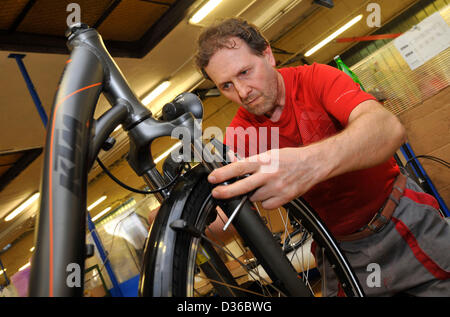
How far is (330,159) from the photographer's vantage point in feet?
2.45

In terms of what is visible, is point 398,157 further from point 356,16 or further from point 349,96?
point 356,16

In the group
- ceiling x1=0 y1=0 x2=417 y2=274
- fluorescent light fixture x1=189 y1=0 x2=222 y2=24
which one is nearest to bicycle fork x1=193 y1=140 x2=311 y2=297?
ceiling x1=0 y1=0 x2=417 y2=274

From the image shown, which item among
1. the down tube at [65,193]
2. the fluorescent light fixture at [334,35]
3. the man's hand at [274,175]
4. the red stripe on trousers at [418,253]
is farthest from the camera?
the fluorescent light fixture at [334,35]

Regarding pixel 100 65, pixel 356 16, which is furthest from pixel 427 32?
pixel 356 16

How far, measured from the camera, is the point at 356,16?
6969mm

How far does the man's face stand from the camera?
1.25 metres

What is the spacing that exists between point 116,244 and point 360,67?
2.56 metres

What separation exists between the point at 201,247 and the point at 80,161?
299mm

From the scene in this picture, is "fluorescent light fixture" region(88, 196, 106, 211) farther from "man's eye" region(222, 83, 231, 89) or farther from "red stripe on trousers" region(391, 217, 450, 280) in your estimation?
"red stripe on trousers" region(391, 217, 450, 280)

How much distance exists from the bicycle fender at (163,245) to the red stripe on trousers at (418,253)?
0.67 metres

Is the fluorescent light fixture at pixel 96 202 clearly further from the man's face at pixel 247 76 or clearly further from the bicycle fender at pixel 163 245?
the bicycle fender at pixel 163 245

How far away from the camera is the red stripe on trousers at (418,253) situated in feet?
3.22

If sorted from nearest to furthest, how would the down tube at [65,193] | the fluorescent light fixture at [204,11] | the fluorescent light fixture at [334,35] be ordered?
1. the down tube at [65,193]
2. the fluorescent light fixture at [204,11]
3. the fluorescent light fixture at [334,35]

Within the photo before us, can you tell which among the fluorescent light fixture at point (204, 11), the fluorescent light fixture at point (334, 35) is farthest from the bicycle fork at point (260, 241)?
the fluorescent light fixture at point (334, 35)
